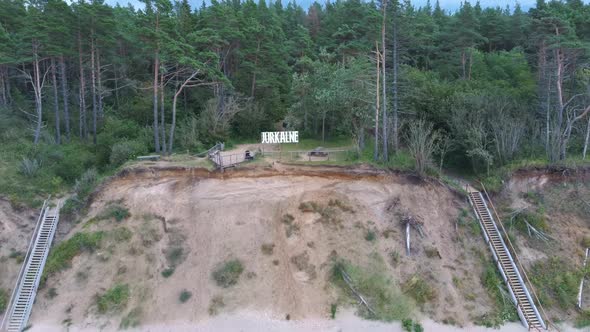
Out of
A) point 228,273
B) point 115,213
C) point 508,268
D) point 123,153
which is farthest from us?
point 123,153

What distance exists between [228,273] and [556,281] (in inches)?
777

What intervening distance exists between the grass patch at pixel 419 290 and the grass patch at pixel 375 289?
434mm

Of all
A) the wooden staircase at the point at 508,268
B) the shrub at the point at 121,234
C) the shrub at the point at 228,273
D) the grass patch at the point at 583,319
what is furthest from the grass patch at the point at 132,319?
the grass patch at the point at 583,319

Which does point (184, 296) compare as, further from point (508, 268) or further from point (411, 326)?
point (508, 268)

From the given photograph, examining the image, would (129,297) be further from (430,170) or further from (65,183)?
(430,170)

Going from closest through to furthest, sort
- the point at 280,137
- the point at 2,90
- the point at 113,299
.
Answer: the point at 113,299 < the point at 280,137 < the point at 2,90

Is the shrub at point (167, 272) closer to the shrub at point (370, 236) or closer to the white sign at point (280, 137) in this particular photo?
the white sign at point (280, 137)

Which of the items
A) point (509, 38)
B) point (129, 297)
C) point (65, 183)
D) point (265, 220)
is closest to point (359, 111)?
point (265, 220)

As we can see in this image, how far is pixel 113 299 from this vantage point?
856 inches

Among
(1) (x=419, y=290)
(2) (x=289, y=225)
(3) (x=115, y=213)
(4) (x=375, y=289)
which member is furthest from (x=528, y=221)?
(3) (x=115, y=213)

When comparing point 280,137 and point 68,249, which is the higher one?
point 280,137

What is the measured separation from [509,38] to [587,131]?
1174 inches

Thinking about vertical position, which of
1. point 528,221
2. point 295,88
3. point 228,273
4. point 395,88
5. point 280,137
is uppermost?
point 295,88

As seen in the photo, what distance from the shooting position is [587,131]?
28.6 m
